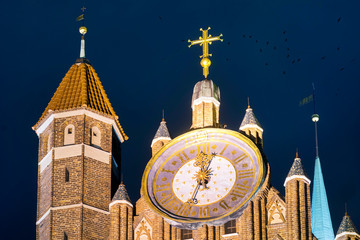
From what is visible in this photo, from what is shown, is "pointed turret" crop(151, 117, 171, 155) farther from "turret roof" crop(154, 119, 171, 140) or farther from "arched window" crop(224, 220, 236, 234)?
"arched window" crop(224, 220, 236, 234)

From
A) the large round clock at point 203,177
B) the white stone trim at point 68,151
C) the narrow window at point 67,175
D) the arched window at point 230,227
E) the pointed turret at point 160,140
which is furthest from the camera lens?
the pointed turret at point 160,140

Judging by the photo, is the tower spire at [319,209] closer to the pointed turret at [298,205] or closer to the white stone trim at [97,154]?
the pointed turret at [298,205]

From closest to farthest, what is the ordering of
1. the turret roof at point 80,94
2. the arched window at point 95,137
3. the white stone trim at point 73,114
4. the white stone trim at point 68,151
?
the white stone trim at point 68,151 → the arched window at point 95,137 → the white stone trim at point 73,114 → the turret roof at point 80,94

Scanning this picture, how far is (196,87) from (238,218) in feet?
20.0

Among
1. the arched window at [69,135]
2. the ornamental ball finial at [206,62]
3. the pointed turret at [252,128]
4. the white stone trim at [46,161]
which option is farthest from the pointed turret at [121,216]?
the ornamental ball finial at [206,62]

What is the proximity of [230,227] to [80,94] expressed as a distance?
23.8 ft

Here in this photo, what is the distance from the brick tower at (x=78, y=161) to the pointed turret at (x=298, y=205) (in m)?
5.75

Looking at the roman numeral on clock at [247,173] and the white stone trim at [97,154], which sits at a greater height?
the white stone trim at [97,154]

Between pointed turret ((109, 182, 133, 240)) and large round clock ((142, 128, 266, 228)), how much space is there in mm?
668

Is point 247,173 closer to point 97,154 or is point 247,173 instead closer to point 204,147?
point 204,147

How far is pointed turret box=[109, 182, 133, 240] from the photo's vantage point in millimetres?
45750

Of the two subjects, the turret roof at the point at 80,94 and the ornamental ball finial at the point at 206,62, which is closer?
the turret roof at the point at 80,94

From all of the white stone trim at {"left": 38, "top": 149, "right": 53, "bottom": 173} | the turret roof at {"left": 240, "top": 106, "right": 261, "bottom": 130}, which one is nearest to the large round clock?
the turret roof at {"left": 240, "top": 106, "right": 261, "bottom": 130}

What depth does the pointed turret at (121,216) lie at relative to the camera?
1801 inches
